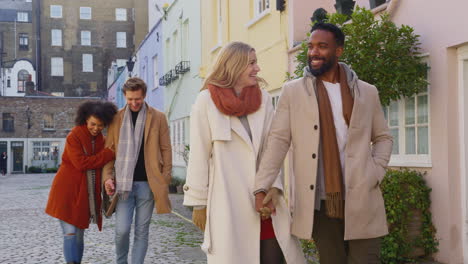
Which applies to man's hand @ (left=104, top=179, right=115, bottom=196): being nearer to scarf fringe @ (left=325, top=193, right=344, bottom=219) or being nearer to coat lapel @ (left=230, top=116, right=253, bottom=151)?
coat lapel @ (left=230, top=116, right=253, bottom=151)

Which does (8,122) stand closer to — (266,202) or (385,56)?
(385,56)

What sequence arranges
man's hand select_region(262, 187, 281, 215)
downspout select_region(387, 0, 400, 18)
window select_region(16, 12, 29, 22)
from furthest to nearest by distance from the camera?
window select_region(16, 12, 29, 22) → downspout select_region(387, 0, 400, 18) → man's hand select_region(262, 187, 281, 215)

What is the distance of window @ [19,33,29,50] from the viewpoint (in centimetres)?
6231

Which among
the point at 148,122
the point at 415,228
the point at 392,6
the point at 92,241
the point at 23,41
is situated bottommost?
the point at 92,241

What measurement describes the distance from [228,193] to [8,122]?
49280 millimetres

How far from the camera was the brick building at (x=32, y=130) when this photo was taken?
161 ft

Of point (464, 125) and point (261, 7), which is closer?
point (464, 125)

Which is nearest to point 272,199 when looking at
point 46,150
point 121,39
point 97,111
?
point 97,111

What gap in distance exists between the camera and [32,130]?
49500mm

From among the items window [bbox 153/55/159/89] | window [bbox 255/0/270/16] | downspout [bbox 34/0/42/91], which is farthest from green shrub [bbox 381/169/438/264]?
downspout [bbox 34/0/42/91]

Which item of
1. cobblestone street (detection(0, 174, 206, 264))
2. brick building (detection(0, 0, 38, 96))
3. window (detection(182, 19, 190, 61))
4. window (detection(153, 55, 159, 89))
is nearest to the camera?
cobblestone street (detection(0, 174, 206, 264))

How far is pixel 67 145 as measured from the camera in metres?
5.39

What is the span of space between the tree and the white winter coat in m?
3.10

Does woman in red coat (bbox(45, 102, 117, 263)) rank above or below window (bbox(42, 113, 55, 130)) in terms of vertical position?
below
